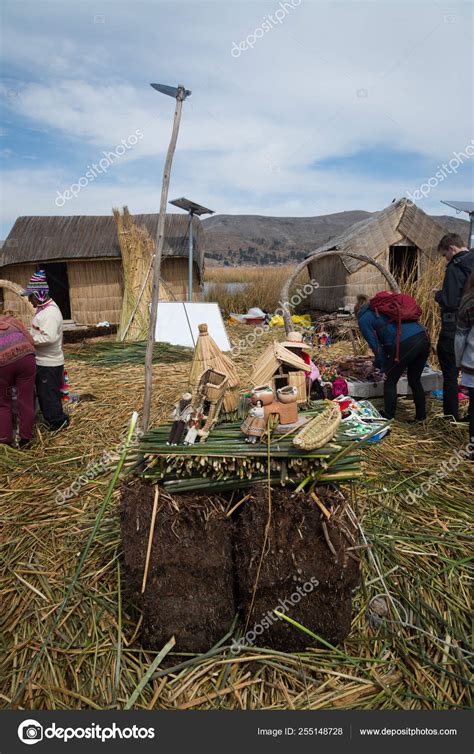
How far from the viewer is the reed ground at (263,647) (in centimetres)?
192

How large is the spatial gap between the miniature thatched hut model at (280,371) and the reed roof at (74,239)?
400 inches

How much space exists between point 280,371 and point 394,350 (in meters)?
2.22

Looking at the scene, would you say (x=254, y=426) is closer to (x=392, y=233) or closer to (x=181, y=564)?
(x=181, y=564)

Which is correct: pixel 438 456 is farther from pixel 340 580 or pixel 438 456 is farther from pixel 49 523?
pixel 49 523

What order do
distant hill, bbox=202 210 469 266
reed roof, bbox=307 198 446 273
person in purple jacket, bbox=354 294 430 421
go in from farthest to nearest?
1. distant hill, bbox=202 210 469 266
2. reed roof, bbox=307 198 446 273
3. person in purple jacket, bbox=354 294 430 421

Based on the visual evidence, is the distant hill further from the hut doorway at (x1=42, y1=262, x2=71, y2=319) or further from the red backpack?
the red backpack

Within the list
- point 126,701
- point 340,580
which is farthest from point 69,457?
point 340,580

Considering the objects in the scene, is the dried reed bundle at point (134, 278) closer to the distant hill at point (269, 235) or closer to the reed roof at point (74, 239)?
the reed roof at point (74, 239)

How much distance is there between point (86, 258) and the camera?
11852 mm

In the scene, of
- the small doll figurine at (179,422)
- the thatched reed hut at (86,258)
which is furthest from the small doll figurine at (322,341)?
the small doll figurine at (179,422)

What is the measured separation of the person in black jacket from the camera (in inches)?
163

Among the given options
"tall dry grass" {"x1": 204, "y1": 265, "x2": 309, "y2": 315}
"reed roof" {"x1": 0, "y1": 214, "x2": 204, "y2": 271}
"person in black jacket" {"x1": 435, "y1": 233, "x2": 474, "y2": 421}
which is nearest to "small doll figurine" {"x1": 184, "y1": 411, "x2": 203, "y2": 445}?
"person in black jacket" {"x1": 435, "y1": 233, "x2": 474, "y2": 421}

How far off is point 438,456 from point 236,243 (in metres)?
90.9

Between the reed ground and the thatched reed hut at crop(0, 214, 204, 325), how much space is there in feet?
30.8
